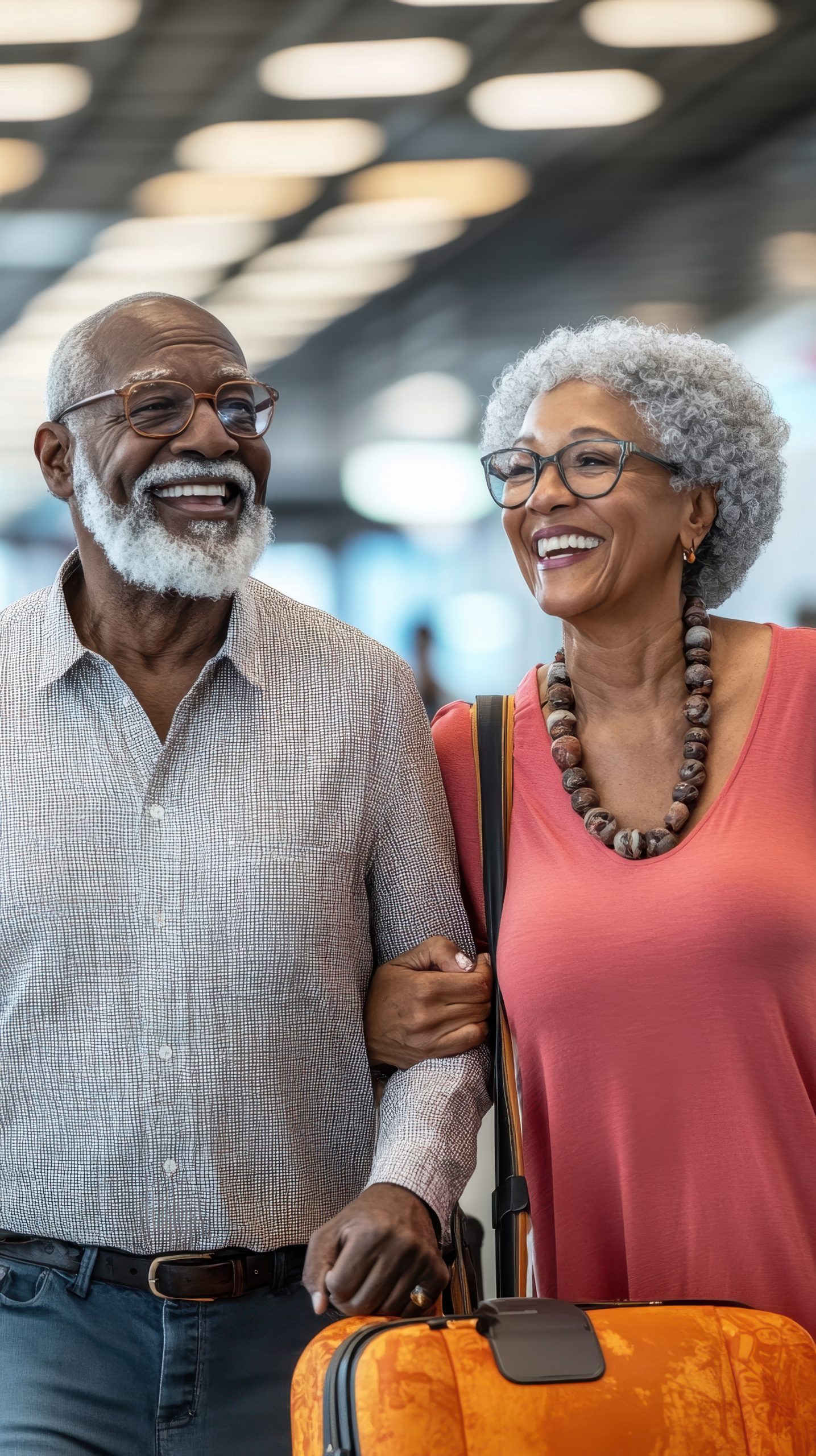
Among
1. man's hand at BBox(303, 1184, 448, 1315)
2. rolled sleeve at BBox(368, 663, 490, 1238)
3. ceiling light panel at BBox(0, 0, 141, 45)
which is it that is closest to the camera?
man's hand at BBox(303, 1184, 448, 1315)

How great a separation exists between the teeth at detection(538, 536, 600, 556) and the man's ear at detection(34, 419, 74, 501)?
77 centimetres

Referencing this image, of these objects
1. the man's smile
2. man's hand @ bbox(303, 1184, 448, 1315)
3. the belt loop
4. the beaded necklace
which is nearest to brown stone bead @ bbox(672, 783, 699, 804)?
the beaded necklace

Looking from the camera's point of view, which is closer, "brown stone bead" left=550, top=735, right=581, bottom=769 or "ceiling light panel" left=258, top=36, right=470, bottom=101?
"brown stone bead" left=550, top=735, right=581, bottom=769

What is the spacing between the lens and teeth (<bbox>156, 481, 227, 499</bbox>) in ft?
7.05

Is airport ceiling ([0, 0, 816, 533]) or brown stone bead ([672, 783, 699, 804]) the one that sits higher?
airport ceiling ([0, 0, 816, 533])

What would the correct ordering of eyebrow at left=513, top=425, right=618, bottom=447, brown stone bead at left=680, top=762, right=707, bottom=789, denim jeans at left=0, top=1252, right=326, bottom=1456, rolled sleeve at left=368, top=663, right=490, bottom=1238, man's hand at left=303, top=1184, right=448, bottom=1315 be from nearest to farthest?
man's hand at left=303, top=1184, right=448, bottom=1315, denim jeans at left=0, top=1252, right=326, bottom=1456, rolled sleeve at left=368, top=663, right=490, bottom=1238, brown stone bead at left=680, top=762, right=707, bottom=789, eyebrow at left=513, top=425, right=618, bottom=447

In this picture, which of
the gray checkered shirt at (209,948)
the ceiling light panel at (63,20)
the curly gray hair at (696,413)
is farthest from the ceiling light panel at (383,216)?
the gray checkered shirt at (209,948)

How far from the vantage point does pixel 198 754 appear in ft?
6.88

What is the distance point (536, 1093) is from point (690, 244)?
13.9 feet

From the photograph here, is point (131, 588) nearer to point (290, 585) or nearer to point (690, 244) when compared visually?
point (290, 585)

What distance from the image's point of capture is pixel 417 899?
2.14 metres

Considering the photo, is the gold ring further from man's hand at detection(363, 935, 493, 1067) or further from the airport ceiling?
the airport ceiling

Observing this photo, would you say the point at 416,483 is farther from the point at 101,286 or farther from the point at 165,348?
the point at 165,348

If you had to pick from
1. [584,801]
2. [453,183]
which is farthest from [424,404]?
[584,801]
